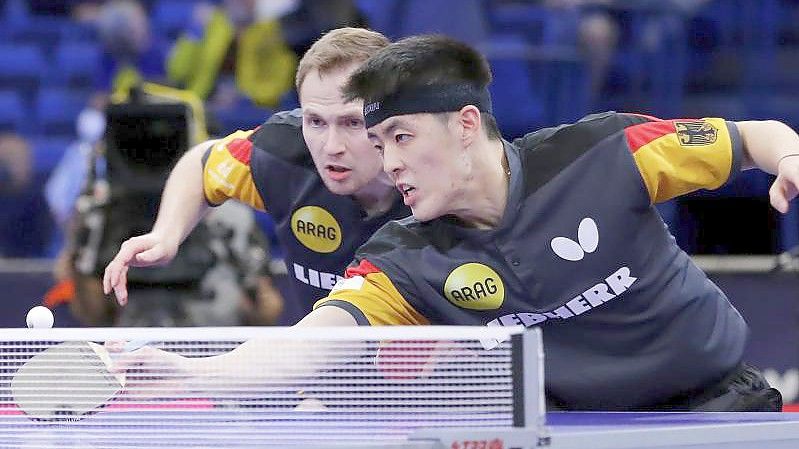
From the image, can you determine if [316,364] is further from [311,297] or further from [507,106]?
[507,106]

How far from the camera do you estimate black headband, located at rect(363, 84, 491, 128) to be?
346 cm

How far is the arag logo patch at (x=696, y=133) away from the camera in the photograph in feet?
12.1

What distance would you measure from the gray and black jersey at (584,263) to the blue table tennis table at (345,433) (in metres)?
0.65

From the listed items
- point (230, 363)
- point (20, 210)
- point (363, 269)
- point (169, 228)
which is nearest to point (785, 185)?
point (363, 269)

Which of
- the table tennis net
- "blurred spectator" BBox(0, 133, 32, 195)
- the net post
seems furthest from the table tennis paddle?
"blurred spectator" BBox(0, 133, 32, 195)

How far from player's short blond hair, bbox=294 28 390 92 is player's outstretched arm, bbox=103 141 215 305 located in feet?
1.98

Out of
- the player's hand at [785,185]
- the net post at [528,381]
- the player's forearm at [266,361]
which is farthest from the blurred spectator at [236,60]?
the net post at [528,381]

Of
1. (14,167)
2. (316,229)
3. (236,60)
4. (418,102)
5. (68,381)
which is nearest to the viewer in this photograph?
(68,381)

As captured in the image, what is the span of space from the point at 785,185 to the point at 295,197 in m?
1.71

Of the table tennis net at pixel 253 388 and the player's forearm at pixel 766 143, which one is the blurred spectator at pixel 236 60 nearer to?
the player's forearm at pixel 766 143

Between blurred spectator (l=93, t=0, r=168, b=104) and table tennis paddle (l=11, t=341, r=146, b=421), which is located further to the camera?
blurred spectator (l=93, t=0, r=168, b=104)

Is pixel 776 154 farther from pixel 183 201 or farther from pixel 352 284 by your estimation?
pixel 183 201

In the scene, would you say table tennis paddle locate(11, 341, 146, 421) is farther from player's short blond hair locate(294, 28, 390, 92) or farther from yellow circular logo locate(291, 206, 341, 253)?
yellow circular logo locate(291, 206, 341, 253)

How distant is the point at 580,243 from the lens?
12.1 ft
